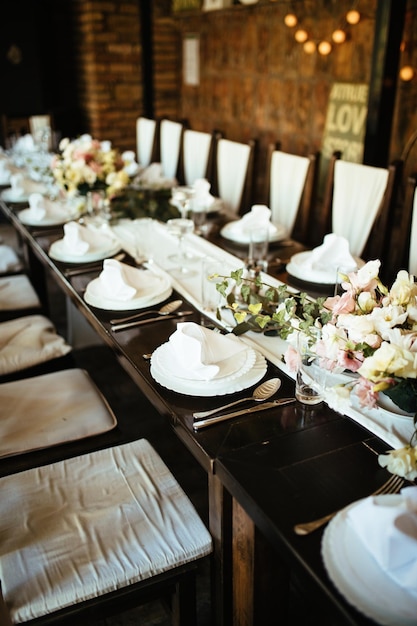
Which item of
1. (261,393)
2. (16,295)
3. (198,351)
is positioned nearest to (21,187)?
(16,295)

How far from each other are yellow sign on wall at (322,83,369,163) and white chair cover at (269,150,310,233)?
86 cm

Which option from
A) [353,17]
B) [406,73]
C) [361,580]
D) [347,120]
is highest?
[353,17]

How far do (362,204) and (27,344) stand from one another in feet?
5.06

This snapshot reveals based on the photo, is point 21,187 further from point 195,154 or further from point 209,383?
point 209,383

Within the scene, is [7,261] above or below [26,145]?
below

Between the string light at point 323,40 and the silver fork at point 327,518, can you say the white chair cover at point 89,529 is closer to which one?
the silver fork at point 327,518

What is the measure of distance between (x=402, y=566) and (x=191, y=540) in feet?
1.75

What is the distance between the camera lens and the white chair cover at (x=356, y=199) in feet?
8.43

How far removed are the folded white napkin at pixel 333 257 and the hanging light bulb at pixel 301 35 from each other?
2.65 metres

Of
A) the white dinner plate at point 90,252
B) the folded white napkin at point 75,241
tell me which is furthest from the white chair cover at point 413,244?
the folded white napkin at point 75,241

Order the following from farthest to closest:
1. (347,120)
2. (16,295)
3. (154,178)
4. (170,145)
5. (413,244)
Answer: (170,145) < (347,120) < (154,178) < (16,295) < (413,244)

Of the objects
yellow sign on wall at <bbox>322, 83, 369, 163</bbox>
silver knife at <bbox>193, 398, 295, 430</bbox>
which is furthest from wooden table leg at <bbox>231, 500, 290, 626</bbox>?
yellow sign on wall at <bbox>322, 83, 369, 163</bbox>

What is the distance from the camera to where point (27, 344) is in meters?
2.09

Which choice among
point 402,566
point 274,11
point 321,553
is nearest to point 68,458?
point 321,553
